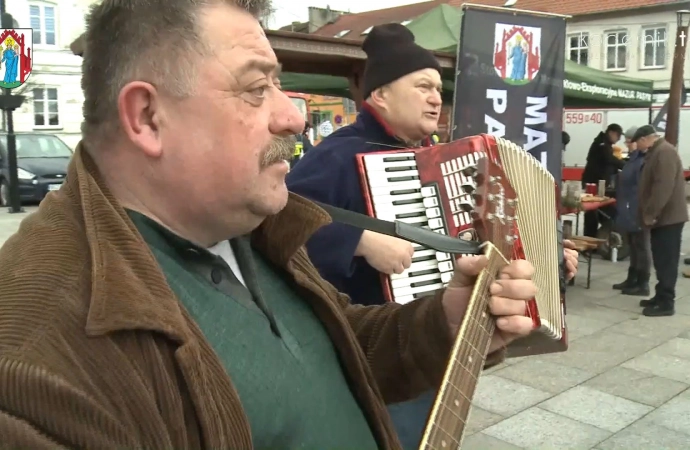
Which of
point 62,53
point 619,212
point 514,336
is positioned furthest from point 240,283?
point 62,53

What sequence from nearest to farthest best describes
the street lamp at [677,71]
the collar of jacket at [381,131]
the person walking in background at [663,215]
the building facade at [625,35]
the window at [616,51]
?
the collar of jacket at [381,131]
the person walking in background at [663,215]
the street lamp at [677,71]
the building facade at [625,35]
the window at [616,51]

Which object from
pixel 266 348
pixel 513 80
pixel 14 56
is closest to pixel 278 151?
pixel 266 348

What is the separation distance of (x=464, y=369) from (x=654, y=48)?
98.2 ft

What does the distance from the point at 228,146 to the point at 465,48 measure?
428 cm

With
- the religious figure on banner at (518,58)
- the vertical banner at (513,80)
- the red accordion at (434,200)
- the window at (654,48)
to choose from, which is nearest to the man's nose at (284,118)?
the red accordion at (434,200)

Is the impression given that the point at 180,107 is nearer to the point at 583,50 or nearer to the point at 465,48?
the point at 465,48

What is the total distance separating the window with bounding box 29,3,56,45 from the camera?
2494 cm

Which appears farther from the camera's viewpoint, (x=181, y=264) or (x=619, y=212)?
(x=619, y=212)

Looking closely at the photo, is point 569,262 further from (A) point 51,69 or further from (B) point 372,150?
(A) point 51,69

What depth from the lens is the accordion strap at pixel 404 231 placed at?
1528 mm

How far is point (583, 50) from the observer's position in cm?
2917

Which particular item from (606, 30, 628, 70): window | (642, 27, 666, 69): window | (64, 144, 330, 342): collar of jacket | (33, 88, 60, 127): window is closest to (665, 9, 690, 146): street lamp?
(64, 144, 330, 342): collar of jacket

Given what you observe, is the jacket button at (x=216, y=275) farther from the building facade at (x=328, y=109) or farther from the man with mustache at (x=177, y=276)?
the building facade at (x=328, y=109)

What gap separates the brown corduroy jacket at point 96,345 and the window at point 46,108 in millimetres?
26576
